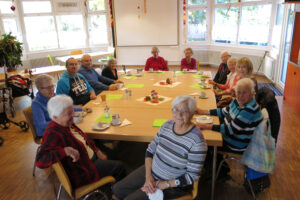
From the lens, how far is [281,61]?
19.9 ft

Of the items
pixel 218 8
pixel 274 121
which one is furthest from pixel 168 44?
pixel 274 121

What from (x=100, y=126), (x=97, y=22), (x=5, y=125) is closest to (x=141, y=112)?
(x=100, y=126)

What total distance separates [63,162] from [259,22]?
24.4 feet

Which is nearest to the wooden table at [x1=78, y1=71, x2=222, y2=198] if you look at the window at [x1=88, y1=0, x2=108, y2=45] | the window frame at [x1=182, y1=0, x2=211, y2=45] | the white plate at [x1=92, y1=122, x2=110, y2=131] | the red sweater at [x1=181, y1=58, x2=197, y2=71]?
the white plate at [x1=92, y1=122, x2=110, y2=131]

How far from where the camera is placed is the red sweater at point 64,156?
65.4 inches

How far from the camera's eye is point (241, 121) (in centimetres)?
204

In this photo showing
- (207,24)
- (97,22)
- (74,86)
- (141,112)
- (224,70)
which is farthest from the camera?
(97,22)

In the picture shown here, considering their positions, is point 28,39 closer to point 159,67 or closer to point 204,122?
point 159,67

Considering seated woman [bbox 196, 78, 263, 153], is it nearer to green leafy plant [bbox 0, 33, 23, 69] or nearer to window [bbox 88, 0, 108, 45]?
green leafy plant [bbox 0, 33, 23, 69]

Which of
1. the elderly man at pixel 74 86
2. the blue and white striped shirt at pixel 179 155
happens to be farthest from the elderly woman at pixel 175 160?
the elderly man at pixel 74 86

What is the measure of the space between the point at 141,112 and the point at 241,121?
1110mm

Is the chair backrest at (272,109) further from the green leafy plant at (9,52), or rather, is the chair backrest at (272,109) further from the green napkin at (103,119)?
the green leafy plant at (9,52)

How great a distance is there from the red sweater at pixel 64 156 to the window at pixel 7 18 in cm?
775

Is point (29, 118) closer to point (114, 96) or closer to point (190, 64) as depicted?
point (114, 96)
